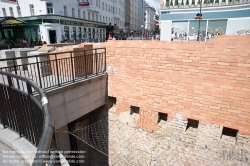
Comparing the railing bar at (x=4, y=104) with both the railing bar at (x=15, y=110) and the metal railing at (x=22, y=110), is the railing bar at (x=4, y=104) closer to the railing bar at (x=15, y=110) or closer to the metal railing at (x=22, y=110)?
the metal railing at (x=22, y=110)

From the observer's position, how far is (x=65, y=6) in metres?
26.0

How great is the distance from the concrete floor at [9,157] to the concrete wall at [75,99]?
201 cm

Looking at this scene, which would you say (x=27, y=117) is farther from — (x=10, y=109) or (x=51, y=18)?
(x=51, y=18)

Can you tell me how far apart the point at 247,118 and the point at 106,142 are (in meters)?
5.00

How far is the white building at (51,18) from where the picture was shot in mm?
23719

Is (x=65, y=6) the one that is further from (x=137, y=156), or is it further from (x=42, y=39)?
(x=137, y=156)

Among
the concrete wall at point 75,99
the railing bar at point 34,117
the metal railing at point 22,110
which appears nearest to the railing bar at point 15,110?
the metal railing at point 22,110

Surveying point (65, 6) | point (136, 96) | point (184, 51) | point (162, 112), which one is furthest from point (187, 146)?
Result: point (65, 6)

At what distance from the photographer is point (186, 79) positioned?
15.8 ft

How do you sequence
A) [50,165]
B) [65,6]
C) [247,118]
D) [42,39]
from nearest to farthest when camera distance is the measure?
1. [50,165]
2. [247,118]
3. [42,39]
4. [65,6]

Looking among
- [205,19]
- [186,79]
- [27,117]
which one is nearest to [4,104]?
[27,117]

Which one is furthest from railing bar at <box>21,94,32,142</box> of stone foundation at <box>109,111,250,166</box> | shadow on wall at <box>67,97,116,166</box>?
shadow on wall at <box>67,97,116,166</box>

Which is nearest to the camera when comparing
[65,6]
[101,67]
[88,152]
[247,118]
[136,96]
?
[247,118]

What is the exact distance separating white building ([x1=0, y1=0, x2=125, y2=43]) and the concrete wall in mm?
21611
